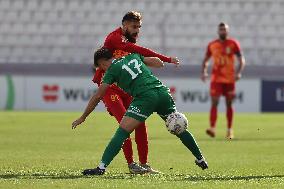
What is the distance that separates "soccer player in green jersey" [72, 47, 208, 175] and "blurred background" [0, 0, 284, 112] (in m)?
17.8

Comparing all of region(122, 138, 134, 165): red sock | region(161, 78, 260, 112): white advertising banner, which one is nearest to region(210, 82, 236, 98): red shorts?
region(122, 138, 134, 165): red sock

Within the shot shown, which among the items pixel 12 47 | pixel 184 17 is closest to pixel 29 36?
pixel 12 47

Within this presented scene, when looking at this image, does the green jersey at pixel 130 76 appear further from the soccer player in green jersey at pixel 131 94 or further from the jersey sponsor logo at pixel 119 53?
the jersey sponsor logo at pixel 119 53

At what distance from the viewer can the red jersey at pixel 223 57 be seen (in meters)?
17.4

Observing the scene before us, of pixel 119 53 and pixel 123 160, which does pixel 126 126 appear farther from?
pixel 123 160

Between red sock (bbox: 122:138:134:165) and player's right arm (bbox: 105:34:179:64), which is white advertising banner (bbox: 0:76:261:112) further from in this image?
red sock (bbox: 122:138:134:165)

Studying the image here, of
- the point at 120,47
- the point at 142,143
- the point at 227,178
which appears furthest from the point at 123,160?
the point at 227,178

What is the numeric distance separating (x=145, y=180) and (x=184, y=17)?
76.0 ft

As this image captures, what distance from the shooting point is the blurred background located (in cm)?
2691

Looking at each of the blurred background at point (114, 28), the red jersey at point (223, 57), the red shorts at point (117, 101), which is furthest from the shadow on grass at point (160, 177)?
the blurred background at point (114, 28)

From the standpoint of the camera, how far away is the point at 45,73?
28.1 metres

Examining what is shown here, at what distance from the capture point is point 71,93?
88.6 ft

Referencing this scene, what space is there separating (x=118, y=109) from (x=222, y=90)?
8247mm

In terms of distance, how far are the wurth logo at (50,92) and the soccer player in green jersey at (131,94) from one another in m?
18.0
